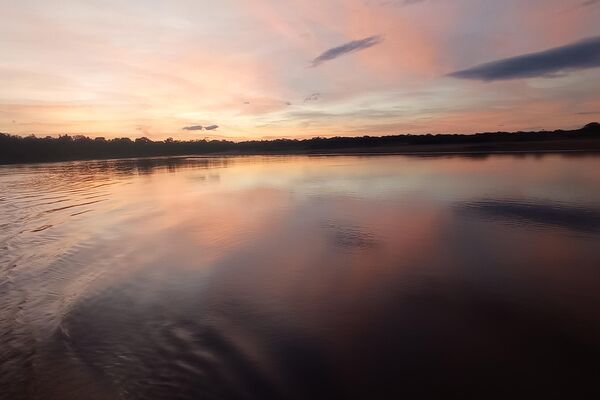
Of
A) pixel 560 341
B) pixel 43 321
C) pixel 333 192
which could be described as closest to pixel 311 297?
pixel 560 341

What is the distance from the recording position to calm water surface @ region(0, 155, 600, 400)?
4.26m

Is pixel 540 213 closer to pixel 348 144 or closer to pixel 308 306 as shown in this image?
pixel 308 306

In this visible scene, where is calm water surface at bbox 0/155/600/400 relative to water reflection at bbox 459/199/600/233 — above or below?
below

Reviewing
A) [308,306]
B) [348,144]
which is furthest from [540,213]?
[348,144]

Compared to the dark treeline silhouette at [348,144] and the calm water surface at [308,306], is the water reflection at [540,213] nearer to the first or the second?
the calm water surface at [308,306]

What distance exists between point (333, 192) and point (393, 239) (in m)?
9.51

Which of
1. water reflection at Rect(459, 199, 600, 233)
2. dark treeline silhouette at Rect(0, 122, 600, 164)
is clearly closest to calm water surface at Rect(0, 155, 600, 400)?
water reflection at Rect(459, 199, 600, 233)

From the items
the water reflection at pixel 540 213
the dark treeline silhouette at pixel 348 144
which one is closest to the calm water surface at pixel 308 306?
the water reflection at pixel 540 213

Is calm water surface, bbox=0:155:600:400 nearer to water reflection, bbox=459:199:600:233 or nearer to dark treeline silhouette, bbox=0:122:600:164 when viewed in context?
water reflection, bbox=459:199:600:233

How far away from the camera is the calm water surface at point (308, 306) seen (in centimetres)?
426

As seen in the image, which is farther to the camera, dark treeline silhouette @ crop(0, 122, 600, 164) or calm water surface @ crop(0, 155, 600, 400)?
dark treeline silhouette @ crop(0, 122, 600, 164)

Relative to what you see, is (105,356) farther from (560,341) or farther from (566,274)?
(566,274)

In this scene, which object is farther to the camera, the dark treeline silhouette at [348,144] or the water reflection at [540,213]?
the dark treeline silhouette at [348,144]

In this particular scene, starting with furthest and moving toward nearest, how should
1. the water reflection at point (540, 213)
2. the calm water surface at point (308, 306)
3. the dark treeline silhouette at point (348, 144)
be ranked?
1. the dark treeline silhouette at point (348, 144)
2. the water reflection at point (540, 213)
3. the calm water surface at point (308, 306)
